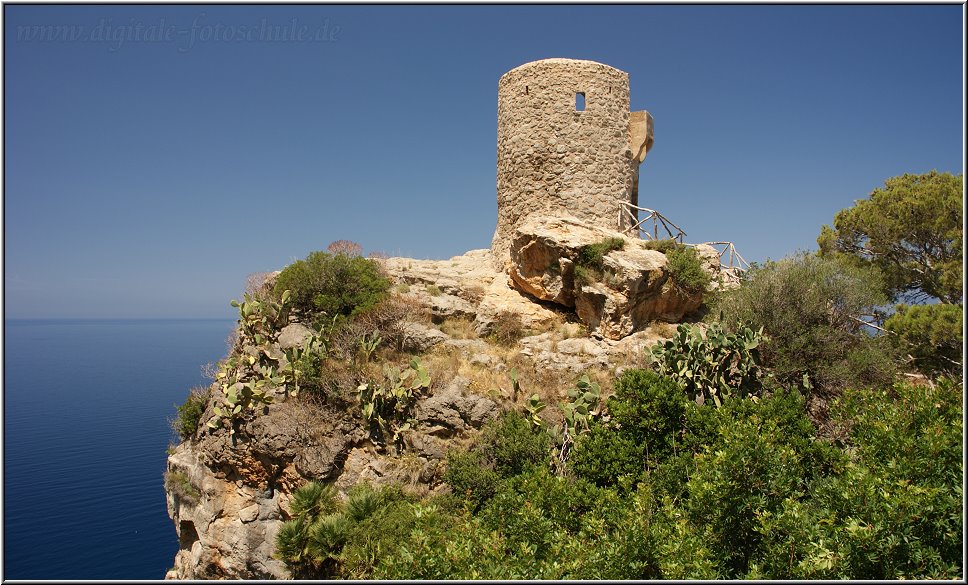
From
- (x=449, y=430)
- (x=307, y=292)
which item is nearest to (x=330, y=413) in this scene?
(x=449, y=430)

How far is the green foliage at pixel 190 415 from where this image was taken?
1155cm

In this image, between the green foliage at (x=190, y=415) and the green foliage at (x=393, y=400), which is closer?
the green foliage at (x=393, y=400)

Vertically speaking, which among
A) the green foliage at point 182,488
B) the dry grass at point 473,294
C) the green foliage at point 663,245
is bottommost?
the green foliage at point 182,488

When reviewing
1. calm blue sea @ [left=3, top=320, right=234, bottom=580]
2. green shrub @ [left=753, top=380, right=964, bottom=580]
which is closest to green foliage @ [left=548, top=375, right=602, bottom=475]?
green shrub @ [left=753, top=380, right=964, bottom=580]

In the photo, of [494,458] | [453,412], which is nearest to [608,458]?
[494,458]

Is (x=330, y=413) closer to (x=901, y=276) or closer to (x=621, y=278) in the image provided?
(x=621, y=278)

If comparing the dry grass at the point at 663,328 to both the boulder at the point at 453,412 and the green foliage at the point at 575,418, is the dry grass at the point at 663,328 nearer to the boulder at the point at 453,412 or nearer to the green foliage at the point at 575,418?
the green foliage at the point at 575,418

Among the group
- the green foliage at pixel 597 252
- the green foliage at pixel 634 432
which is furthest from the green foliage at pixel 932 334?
the green foliage at pixel 597 252

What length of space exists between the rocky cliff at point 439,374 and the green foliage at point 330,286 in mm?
694

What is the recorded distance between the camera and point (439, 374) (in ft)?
37.0

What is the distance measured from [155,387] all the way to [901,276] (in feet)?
229

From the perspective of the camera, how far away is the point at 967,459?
5352 millimetres

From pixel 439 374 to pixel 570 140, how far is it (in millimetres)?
7787

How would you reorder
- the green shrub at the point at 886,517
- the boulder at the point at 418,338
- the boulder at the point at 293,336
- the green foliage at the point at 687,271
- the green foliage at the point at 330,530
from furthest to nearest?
the green foliage at the point at 687,271 → the boulder at the point at 418,338 → the boulder at the point at 293,336 → the green foliage at the point at 330,530 → the green shrub at the point at 886,517
